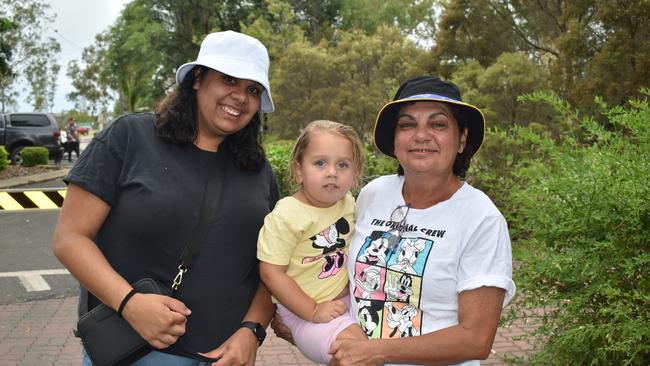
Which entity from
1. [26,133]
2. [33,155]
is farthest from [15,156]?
[33,155]

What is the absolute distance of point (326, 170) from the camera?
2.71m

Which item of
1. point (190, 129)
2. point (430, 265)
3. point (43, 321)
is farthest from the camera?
point (43, 321)

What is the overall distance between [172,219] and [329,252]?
0.64 metres

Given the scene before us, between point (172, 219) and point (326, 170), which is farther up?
point (326, 170)

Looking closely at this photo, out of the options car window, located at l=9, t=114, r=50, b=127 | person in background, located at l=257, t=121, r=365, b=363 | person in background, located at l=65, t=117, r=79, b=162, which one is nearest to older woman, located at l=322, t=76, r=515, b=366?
person in background, located at l=257, t=121, r=365, b=363

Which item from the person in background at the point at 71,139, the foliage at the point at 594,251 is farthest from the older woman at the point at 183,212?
the person in background at the point at 71,139

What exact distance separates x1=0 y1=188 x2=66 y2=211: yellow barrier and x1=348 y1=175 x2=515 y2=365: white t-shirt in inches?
180

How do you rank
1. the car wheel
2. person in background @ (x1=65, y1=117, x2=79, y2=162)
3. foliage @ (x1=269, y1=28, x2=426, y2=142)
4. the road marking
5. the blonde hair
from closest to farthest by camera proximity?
1. the blonde hair
2. the road marking
3. the car wheel
4. foliage @ (x1=269, y1=28, x2=426, y2=142)
5. person in background @ (x1=65, y1=117, x2=79, y2=162)

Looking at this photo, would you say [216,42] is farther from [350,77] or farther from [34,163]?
[350,77]

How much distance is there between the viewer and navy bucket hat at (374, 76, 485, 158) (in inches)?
98.7

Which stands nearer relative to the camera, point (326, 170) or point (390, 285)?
point (390, 285)

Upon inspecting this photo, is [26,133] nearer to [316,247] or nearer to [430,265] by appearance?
[316,247]

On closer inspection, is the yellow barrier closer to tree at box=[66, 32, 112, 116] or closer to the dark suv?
the dark suv

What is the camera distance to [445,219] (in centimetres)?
238
